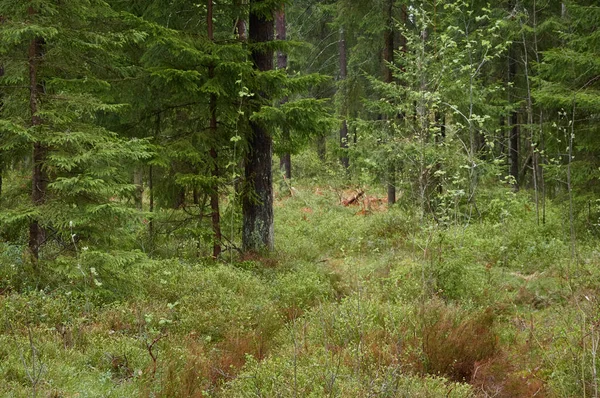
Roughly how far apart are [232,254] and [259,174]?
1681 mm

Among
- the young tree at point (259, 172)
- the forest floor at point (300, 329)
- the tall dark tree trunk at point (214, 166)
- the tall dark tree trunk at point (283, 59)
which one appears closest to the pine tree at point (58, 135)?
the forest floor at point (300, 329)

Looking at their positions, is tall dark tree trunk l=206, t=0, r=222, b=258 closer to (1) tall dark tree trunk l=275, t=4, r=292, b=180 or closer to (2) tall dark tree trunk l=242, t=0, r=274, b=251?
(2) tall dark tree trunk l=242, t=0, r=274, b=251

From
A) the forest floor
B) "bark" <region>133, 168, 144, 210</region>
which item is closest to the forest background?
the forest floor

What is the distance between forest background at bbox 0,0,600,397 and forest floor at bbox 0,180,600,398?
0.10 ft

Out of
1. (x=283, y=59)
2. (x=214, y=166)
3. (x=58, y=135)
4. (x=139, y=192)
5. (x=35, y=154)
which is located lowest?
(x=139, y=192)

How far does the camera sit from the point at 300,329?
5.94 m

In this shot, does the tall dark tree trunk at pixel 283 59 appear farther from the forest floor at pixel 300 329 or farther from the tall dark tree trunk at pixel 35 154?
the tall dark tree trunk at pixel 35 154

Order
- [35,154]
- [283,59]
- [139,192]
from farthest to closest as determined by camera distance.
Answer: [283,59] < [139,192] < [35,154]

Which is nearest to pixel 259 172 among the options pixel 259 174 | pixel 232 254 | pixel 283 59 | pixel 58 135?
pixel 259 174

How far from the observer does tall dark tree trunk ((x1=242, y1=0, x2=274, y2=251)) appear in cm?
997

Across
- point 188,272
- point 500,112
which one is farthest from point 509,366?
point 500,112

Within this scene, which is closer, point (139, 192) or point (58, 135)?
point (58, 135)

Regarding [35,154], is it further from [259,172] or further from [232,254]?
[259,172]

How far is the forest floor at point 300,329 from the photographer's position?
4.41 metres
